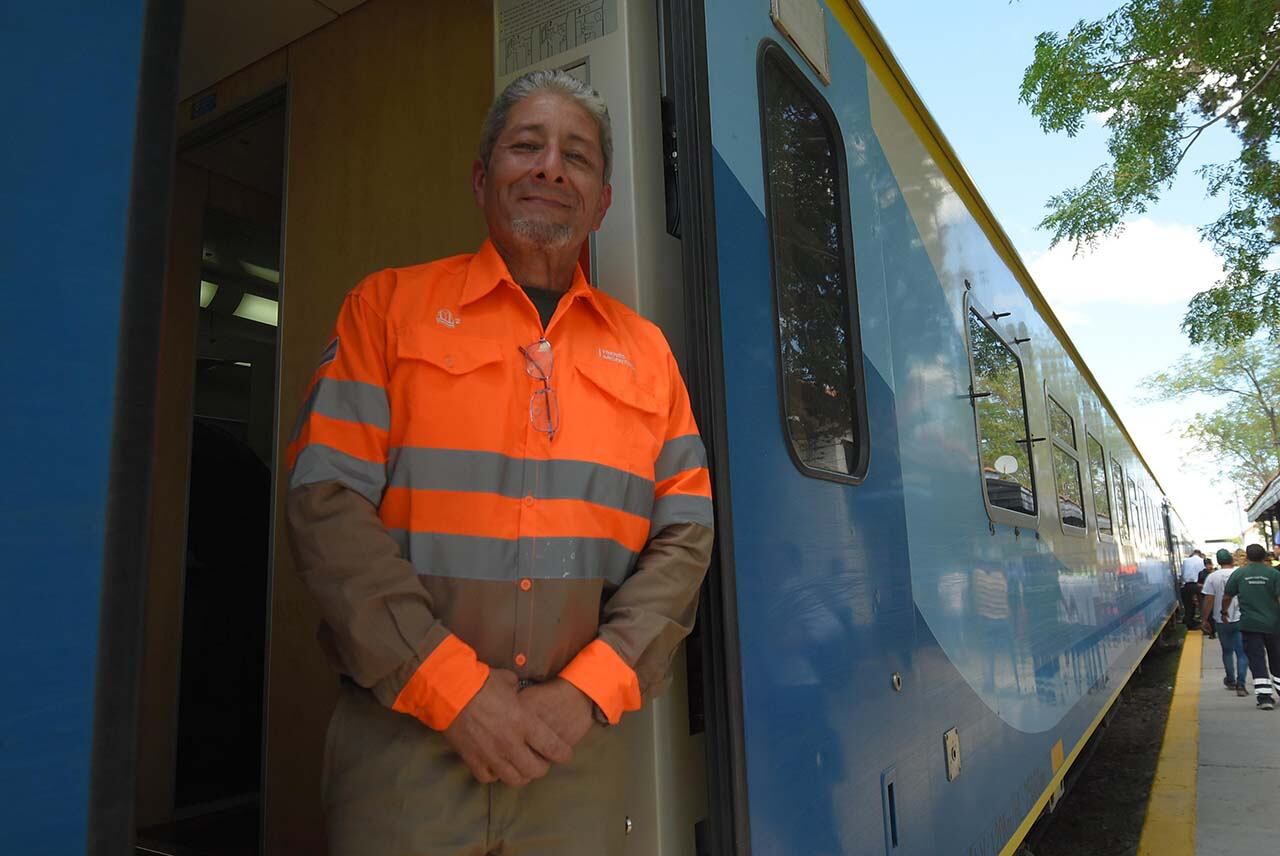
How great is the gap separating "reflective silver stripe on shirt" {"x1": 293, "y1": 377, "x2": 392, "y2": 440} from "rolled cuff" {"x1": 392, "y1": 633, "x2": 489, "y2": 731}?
1.13ft

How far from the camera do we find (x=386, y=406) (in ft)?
4.37

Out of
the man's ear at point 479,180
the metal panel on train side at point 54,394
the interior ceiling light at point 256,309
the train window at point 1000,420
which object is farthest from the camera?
the interior ceiling light at point 256,309

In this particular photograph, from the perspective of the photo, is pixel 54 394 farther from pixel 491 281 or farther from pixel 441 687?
pixel 491 281

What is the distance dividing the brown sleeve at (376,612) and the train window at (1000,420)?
239cm

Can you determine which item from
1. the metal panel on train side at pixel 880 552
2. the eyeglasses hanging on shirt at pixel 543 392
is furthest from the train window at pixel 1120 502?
the eyeglasses hanging on shirt at pixel 543 392

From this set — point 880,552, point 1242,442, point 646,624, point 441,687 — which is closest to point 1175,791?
point 880,552

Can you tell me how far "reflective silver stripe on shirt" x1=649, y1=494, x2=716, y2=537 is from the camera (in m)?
1.51

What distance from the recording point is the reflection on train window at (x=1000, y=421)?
3.27 meters

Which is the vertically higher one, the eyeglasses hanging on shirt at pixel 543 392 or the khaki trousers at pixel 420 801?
the eyeglasses hanging on shirt at pixel 543 392

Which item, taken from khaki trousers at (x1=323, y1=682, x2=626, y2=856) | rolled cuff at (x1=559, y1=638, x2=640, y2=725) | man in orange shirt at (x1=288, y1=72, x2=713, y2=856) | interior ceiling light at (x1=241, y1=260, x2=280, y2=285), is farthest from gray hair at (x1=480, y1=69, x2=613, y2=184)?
interior ceiling light at (x1=241, y1=260, x2=280, y2=285)

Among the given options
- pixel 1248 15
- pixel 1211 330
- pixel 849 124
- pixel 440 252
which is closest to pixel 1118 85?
pixel 1248 15

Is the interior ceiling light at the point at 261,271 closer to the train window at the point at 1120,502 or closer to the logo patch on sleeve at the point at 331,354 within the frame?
the logo patch on sleeve at the point at 331,354

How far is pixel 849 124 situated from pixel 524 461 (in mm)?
1548

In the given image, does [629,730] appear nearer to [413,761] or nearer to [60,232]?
[413,761]
